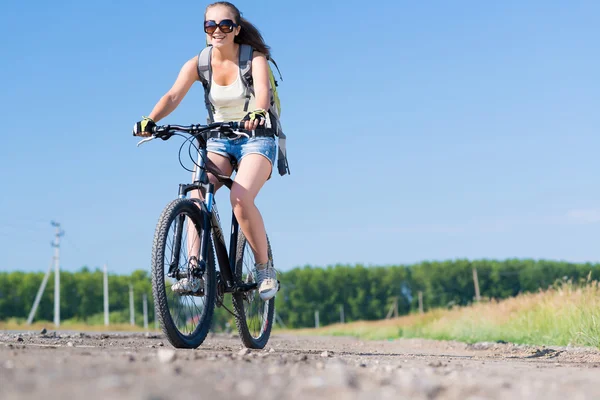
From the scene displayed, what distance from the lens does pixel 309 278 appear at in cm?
9956

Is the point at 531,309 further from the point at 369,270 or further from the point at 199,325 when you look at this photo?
the point at 369,270

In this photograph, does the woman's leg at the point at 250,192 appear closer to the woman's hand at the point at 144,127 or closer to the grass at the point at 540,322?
the woman's hand at the point at 144,127

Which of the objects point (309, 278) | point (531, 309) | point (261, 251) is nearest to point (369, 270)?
point (309, 278)

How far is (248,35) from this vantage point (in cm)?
557

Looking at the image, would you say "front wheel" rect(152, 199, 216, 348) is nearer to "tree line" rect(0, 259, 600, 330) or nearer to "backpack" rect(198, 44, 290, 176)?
"backpack" rect(198, 44, 290, 176)

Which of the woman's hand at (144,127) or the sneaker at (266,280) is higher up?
the woman's hand at (144,127)

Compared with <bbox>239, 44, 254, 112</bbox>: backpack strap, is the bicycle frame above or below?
below

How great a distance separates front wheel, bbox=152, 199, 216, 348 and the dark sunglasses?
138 centimetres

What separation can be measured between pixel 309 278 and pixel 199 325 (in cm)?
9516

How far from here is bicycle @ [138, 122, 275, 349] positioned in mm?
4582

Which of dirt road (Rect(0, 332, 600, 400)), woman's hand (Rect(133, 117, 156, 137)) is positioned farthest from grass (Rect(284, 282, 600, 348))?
dirt road (Rect(0, 332, 600, 400))

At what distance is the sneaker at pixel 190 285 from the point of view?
4.74 m

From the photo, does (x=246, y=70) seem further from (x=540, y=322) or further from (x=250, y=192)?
(x=540, y=322)

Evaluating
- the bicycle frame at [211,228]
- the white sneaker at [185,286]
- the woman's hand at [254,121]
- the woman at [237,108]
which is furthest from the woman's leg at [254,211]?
the white sneaker at [185,286]
